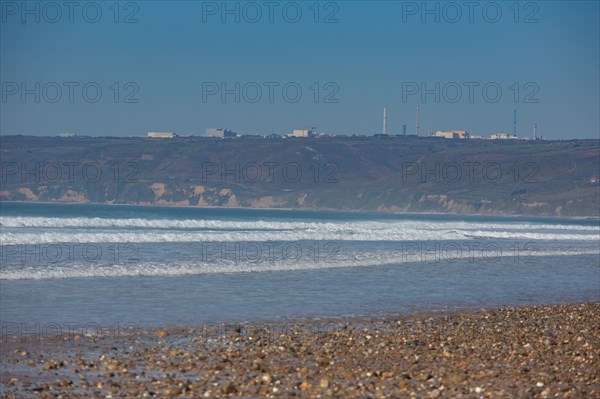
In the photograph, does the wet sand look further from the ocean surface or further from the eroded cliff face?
the eroded cliff face

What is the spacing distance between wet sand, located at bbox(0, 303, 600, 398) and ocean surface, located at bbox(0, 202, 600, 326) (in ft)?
5.29

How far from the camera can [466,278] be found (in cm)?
2278

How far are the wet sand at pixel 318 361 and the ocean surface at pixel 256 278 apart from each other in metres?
1.61

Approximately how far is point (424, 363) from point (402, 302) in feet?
21.6

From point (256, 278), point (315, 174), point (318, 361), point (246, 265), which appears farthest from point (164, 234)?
point (315, 174)

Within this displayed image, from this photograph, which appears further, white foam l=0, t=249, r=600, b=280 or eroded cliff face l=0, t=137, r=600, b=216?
eroded cliff face l=0, t=137, r=600, b=216

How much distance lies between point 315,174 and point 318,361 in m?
144

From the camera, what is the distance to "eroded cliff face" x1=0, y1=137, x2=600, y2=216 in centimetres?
13100

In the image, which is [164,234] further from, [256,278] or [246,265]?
[256,278]

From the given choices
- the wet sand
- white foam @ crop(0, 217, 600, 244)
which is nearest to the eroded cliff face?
white foam @ crop(0, 217, 600, 244)

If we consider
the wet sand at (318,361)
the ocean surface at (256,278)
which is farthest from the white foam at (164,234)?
the wet sand at (318,361)

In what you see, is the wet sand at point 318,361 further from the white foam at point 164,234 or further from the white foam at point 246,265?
the white foam at point 164,234

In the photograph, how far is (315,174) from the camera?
15462 cm

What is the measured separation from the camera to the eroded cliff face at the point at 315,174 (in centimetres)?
13100
